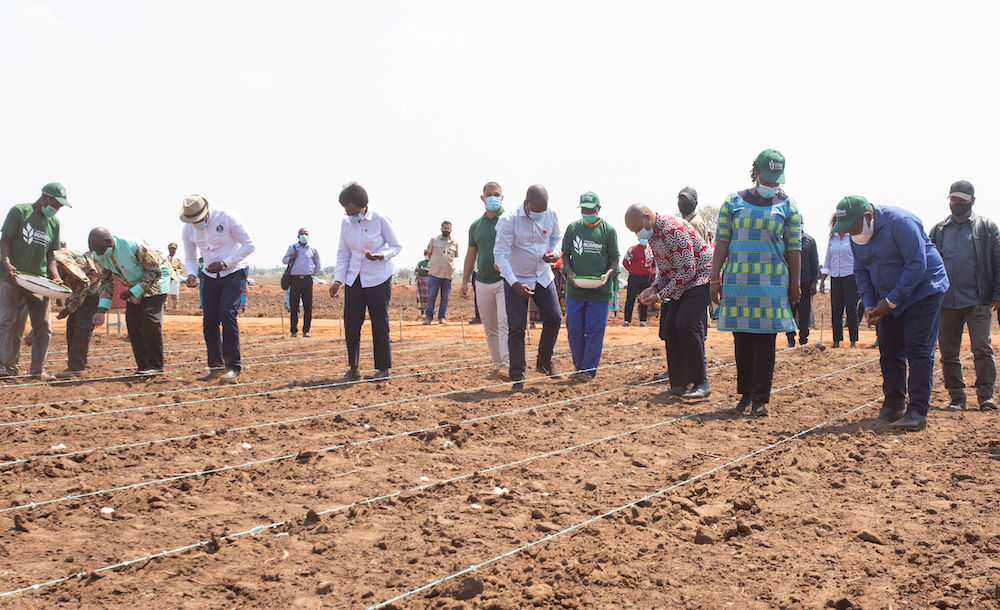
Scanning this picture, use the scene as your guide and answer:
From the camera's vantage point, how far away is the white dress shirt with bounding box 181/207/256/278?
7.04 metres

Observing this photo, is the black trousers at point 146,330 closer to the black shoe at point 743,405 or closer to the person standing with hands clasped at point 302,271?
the person standing with hands clasped at point 302,271

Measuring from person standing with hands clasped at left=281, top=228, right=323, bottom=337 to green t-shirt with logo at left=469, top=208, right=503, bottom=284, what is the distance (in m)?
5.39

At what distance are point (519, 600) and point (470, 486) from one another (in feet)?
3.93

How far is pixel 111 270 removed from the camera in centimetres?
738

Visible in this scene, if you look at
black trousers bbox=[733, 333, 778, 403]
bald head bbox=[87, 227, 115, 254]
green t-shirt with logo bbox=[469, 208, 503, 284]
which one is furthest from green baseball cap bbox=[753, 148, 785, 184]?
bald head bbox=[87, 227, 115, 254]

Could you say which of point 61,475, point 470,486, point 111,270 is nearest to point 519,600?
point 470,486

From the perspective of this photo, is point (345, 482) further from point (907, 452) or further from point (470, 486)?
point (907, 452)

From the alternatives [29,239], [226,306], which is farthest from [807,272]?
[29,239]

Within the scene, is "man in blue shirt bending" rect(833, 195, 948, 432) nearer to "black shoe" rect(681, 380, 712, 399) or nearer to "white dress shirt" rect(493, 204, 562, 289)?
"black shoe" rect(681, 380, 712, 399)

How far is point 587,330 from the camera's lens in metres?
6.96

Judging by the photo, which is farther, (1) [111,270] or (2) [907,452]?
(1) [111,270]

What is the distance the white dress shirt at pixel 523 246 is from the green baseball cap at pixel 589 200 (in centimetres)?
35

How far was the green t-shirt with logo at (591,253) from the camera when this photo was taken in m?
6.88

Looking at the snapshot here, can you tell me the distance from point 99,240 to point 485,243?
11.8 feet
